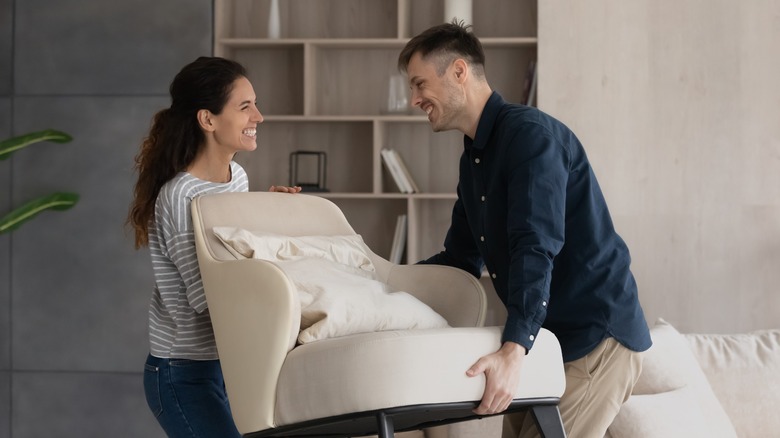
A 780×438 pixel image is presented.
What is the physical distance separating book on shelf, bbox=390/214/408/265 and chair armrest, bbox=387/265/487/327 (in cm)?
165

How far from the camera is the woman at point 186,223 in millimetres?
2170

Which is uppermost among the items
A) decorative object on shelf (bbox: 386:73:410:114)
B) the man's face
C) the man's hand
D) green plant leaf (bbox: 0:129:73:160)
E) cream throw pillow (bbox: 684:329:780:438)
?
decorative object on shelf (bbox: 386:73:410:114)

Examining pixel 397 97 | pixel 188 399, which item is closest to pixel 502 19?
pixel 397 97

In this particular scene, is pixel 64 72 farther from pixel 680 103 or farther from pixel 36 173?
pixel 680 103

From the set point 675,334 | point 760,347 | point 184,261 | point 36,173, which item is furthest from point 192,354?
point 36,173

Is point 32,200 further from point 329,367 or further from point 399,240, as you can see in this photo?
point 329,367

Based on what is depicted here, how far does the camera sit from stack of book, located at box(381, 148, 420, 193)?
13.9ft

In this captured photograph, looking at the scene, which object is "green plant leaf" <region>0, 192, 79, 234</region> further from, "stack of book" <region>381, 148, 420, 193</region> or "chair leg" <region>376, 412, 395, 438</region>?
"chair leg" <region>376, 412, 395, 438</region>

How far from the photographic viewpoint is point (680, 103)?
3896 mm

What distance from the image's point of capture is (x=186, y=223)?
2252 mm

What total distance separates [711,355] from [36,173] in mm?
2846

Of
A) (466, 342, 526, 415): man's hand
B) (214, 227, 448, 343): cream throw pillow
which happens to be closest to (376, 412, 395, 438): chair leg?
(466, 342, 526, 415): man's hand

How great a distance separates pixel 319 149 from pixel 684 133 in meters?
1.60

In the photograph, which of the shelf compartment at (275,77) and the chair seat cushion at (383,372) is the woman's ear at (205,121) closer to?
the chair seat cushion at (383,372)
